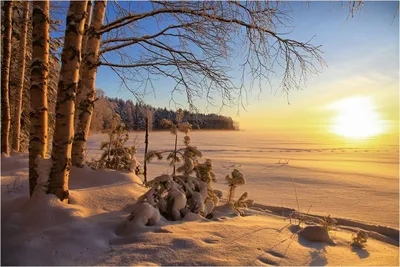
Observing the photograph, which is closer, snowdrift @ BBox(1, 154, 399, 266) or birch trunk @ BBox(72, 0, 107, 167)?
snowdrift @ BBox(1, 154, 399, 266)

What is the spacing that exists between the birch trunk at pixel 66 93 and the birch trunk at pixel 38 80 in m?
0.27

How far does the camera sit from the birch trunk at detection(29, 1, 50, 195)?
261cm

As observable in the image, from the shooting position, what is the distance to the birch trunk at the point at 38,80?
261cm

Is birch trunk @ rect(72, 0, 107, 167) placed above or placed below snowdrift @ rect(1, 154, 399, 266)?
above

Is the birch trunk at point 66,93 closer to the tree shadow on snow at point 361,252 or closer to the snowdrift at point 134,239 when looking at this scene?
the snowdrift at point 134,239

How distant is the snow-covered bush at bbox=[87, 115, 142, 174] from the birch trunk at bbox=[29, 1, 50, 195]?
1.73 m

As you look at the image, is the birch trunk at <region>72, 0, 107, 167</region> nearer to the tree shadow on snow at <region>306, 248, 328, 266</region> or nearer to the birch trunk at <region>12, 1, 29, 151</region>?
the tree shadow on snow at <region>306, 248, 328, 266</region>

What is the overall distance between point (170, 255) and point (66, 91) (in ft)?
5.86

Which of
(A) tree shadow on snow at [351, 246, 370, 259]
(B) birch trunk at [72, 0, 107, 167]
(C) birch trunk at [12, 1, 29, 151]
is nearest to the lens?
(A) tree shadow on snow at [351, 246, 370, 259]

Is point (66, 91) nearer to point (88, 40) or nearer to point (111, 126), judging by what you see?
point (88, 40)

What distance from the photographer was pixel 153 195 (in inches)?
111

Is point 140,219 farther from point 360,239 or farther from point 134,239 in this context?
point 360,239

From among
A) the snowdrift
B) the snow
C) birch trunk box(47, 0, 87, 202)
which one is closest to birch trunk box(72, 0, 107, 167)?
the snow

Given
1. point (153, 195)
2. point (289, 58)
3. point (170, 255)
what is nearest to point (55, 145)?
point (153, 195)
